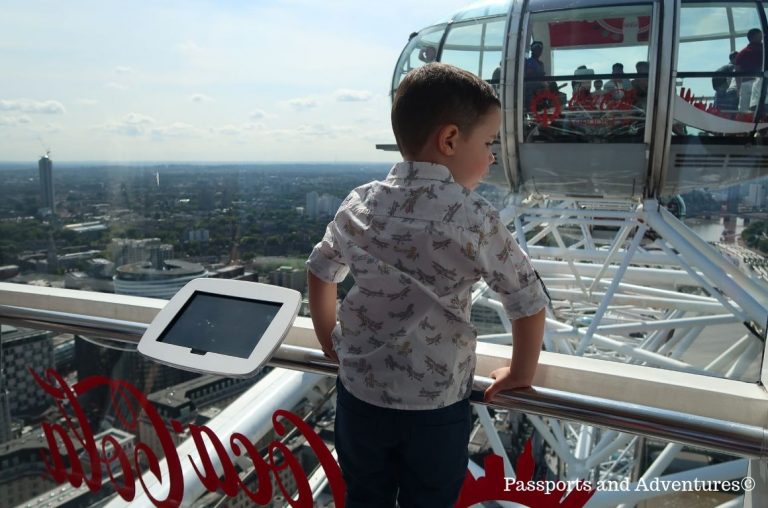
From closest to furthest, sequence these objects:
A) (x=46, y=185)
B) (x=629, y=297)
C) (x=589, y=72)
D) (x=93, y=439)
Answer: (x=93, y=439), (x=46, y=185), (x=589, y=72), (x=629, y=297)

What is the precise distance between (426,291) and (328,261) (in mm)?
204

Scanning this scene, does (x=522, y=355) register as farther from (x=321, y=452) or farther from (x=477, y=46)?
(x=477, y=46)

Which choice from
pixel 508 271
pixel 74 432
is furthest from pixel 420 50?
pixel 508 271

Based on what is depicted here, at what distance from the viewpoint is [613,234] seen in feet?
14.7

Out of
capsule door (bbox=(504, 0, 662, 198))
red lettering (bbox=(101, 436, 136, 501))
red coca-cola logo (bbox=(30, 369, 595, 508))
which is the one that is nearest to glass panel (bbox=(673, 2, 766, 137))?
capsule door (bbox=(504, 0, 662, 198))

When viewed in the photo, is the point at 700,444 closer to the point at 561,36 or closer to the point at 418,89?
the point at 418,89

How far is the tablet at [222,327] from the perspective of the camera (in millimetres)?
997

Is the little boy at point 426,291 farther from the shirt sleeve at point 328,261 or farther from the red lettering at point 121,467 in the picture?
the red lettering at point 121,467

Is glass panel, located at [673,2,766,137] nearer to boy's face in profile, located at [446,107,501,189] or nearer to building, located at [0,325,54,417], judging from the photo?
boy's face in profile, located at [446,107,501,189]

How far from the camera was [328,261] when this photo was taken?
3.29 ft

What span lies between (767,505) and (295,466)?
2.48ft

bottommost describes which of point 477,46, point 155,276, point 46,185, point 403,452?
point 403,452

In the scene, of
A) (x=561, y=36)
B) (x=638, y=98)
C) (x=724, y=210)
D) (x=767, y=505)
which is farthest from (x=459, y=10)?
(x=767, y=505)

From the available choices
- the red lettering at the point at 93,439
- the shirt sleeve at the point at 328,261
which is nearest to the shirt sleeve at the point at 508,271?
the shirt sleeve at the point at 328,261
